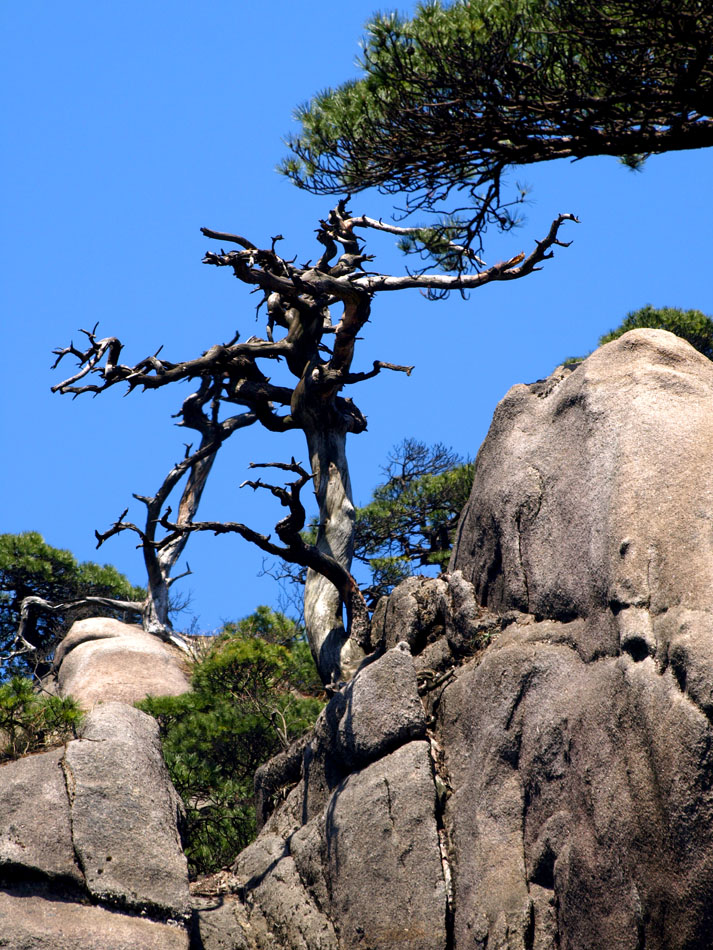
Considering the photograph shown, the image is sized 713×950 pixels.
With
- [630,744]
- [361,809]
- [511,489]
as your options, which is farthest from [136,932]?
[511,489]

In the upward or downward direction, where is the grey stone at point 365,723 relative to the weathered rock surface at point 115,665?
downward

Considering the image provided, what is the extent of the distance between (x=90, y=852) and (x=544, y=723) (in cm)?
367

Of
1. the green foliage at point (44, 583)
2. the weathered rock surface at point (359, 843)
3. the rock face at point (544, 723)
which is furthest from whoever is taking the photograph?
the green foliage at point (44, 583)

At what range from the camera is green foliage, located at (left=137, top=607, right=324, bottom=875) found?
40.7 ft

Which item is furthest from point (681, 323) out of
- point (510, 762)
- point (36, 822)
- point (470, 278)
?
point (36, 822)

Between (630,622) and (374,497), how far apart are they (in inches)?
557

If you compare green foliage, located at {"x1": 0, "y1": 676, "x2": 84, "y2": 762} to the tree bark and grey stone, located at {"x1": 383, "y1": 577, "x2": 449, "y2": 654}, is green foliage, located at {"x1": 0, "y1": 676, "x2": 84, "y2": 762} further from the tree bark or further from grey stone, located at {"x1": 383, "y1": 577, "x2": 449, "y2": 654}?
the tree bark

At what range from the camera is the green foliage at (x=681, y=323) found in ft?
61.8

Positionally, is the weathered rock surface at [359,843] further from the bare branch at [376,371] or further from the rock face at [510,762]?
the bare branch at [376,371]

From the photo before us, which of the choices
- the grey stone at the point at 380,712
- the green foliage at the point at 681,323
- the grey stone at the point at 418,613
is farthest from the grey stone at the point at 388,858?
the green foliage at the point at 681,323

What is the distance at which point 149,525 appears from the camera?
19.3 m

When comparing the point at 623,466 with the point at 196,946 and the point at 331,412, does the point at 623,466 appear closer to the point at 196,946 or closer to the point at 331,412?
the point at 196,946

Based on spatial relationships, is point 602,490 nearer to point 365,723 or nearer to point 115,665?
point 365,723

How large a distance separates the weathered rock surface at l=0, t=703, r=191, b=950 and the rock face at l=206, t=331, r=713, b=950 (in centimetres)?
104
